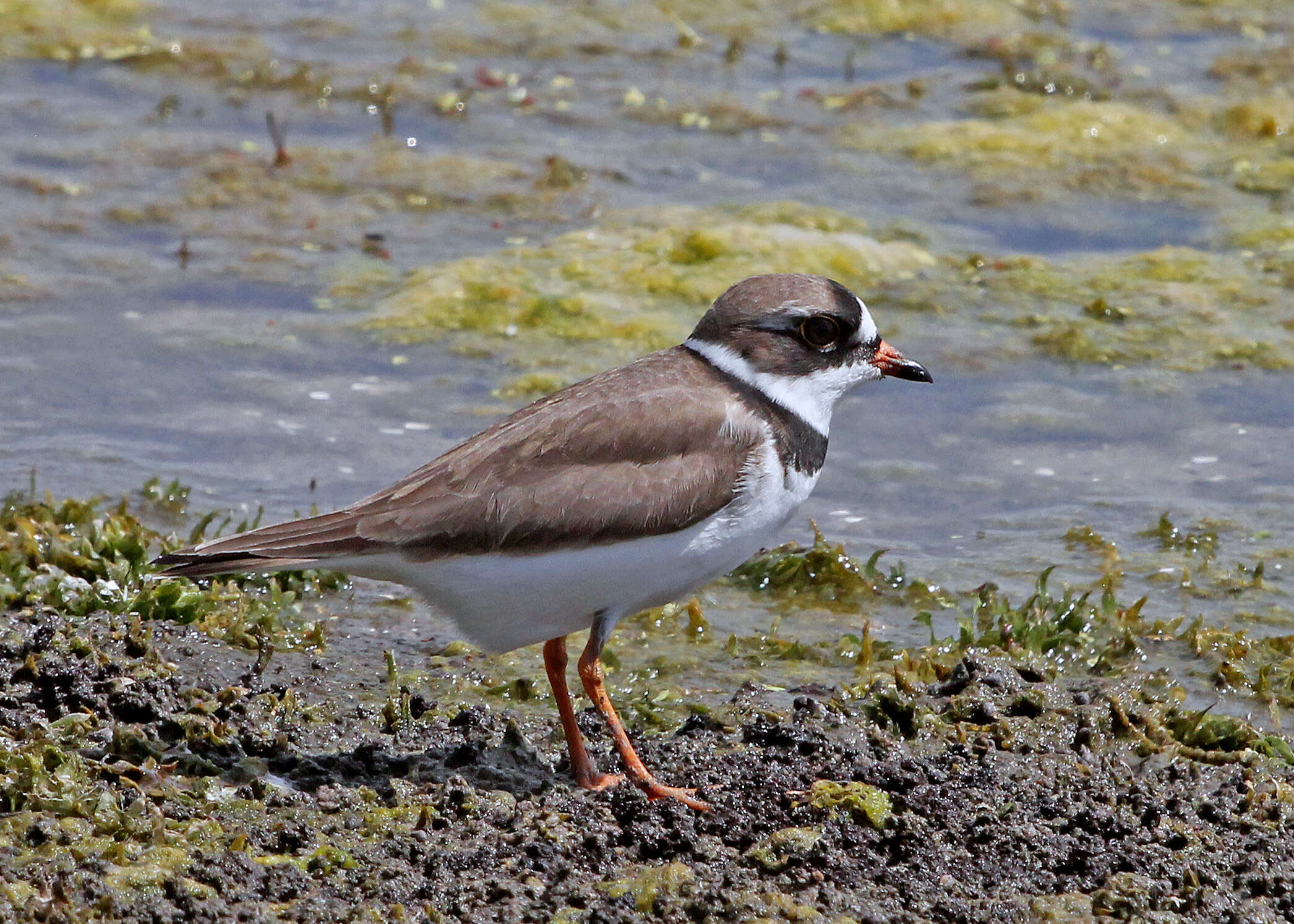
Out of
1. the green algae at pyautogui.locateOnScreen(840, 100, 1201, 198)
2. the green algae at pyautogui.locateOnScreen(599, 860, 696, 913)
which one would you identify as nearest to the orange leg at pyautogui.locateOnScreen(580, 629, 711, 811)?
the green algae at pyautogui.locateOnScreen(599, 860, 696, 913)

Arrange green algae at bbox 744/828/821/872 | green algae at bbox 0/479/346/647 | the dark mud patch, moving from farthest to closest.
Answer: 1. green algae at bbox 0/479/346/647
2. green algae at bbox 744/828/821/872
3. the dark mud patch

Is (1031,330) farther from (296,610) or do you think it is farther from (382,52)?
(382,52)

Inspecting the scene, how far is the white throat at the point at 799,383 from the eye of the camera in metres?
5.52

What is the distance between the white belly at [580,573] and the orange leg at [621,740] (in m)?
0.11

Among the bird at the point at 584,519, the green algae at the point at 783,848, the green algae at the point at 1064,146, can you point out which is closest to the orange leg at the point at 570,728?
the bird at the point at 584,519

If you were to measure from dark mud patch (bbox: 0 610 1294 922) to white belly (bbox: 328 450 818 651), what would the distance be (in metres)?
0.49

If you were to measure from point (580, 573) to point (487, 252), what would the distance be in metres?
5.94

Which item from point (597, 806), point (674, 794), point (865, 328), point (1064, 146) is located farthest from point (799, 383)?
point (1064, 146)

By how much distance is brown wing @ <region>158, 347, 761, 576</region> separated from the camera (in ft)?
16.5

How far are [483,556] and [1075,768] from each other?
2.02m

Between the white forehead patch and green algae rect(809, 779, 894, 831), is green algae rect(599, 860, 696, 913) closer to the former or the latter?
green algae rect(809, 779, 894, 831)

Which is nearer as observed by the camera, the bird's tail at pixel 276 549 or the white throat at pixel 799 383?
the bird's tail at pixel 276 549

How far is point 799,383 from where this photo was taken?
5.56 meters

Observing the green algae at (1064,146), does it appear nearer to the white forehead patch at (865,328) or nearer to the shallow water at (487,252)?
the shallow water at (487,252)
